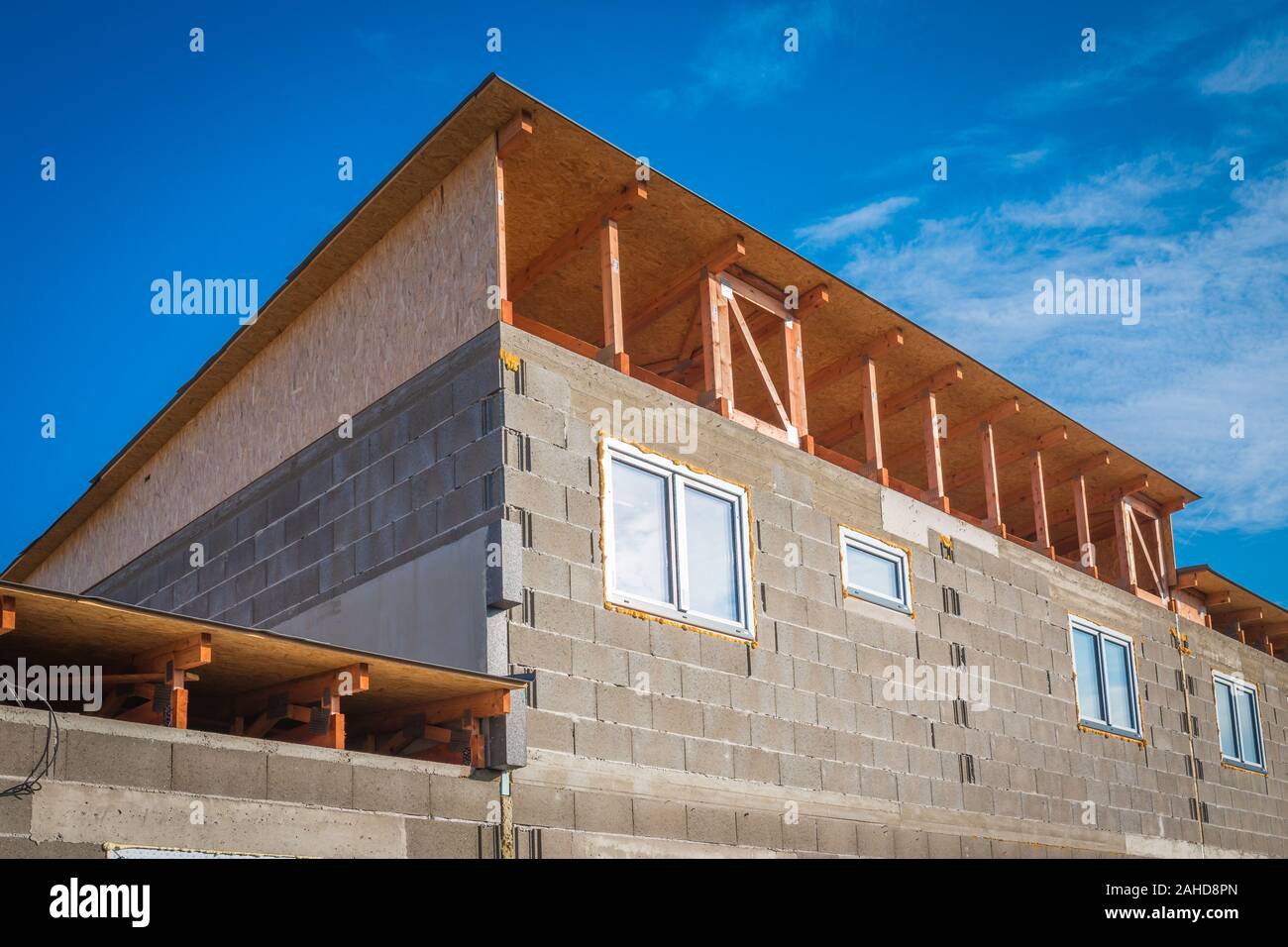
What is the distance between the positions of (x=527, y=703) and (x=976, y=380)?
862cm

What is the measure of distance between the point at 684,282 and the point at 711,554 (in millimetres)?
3091

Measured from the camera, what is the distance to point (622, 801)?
37.2 feet

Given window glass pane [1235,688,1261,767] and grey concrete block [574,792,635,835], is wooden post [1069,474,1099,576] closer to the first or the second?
window glass pane [1235,688,1261,767]

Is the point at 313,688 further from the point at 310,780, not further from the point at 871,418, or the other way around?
the point at 871,418

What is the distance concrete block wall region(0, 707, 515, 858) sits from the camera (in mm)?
8336

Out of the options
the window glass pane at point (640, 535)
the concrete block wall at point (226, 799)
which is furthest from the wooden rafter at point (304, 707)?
the window glass pane at point (640, 535)

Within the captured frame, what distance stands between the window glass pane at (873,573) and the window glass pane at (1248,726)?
9.38 metres

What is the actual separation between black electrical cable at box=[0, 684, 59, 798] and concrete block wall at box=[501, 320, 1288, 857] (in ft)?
11.4

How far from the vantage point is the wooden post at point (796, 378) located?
47.8 feet

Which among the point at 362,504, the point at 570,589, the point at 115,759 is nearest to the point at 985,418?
the point at 570,589

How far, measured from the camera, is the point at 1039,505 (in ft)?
60.5

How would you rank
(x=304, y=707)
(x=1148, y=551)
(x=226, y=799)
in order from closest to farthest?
1. (x=226, y=799)
2. (x=304, y=707)
3. (x=1148, y=551)

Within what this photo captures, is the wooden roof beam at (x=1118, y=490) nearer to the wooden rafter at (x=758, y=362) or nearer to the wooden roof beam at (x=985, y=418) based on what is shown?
the wooden roof beam at (x=985, y=418)
